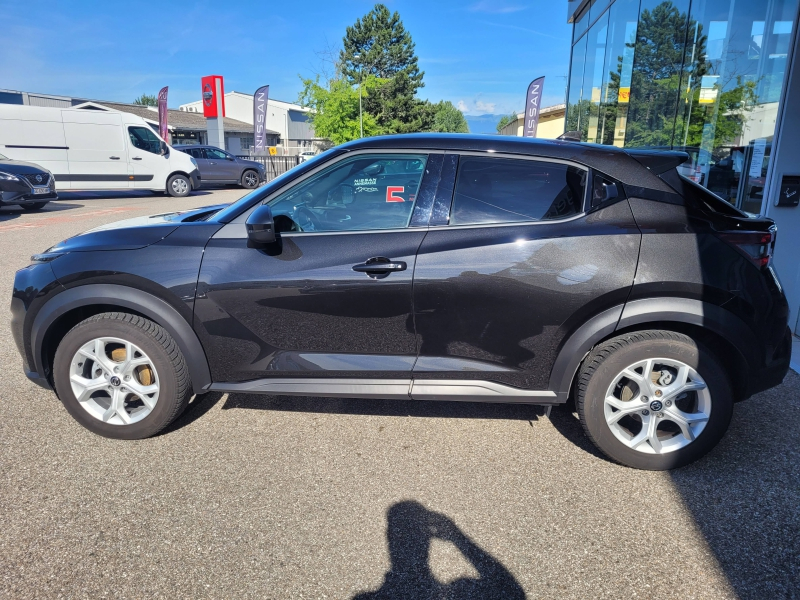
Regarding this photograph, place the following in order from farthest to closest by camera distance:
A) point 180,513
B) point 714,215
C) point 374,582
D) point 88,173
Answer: point 88,173 < point 714,215 < point 180,513 < point 374,582

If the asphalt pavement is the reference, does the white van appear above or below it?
above

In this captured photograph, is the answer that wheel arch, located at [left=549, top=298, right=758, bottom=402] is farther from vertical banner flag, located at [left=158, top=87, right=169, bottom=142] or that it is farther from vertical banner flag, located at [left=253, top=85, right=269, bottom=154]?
vertical banner flag, located at [left=158, top=87, right=169, bottom=142]

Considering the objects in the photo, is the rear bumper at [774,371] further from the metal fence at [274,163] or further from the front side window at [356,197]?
the metal fence at [274,163]

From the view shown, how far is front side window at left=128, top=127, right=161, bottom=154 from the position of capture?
17.1 m

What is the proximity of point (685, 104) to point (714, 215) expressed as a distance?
6281 millimetres

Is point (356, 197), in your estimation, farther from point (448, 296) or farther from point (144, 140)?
point (144, 140)

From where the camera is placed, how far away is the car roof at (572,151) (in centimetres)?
294

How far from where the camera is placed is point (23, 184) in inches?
520

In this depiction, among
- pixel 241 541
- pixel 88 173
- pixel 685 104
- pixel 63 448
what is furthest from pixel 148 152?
pixel 241 541

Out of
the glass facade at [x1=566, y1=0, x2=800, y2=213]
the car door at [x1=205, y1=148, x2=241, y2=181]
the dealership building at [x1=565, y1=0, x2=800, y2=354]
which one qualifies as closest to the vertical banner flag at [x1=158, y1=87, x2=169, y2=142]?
the car door at [x1=205, y1=148, x2=241, y2=181]

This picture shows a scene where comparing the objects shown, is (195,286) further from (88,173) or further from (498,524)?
(88,173)

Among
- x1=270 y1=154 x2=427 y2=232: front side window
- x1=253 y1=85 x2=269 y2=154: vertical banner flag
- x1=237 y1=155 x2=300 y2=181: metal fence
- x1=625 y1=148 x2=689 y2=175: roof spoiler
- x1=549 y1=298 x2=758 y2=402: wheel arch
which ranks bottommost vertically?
x1=549 y1=298 x2=758 y2=402: wheel arch

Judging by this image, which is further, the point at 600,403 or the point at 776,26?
the point at 776,26

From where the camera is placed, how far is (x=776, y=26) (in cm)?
591
